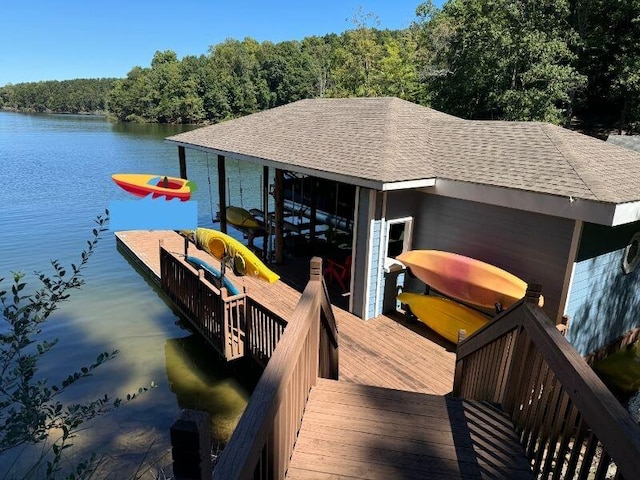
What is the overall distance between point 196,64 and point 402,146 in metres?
84.0

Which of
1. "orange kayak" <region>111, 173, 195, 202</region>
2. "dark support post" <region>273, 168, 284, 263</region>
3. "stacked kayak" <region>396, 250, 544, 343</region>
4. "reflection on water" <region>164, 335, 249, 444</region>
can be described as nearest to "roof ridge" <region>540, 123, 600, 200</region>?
"stacked kayak" <region>396, 250, 544, 343</region>

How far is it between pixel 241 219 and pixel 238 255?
500 centimetres

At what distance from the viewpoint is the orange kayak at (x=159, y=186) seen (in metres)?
15.2

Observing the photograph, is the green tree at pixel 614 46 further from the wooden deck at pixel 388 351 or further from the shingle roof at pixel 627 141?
the wooden deck at pixel 388 351

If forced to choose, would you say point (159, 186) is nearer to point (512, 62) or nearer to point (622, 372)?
point (622, 372)

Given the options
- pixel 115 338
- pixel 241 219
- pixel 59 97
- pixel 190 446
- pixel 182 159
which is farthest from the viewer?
pixel 59 97

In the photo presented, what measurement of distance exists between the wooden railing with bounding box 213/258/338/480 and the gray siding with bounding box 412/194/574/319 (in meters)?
4.31

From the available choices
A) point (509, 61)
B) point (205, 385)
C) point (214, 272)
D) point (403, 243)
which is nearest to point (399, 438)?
point (403, 243)

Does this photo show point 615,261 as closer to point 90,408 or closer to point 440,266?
point 440,266

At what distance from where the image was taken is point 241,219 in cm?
1320

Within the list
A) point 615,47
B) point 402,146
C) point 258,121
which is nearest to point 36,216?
point 258,121

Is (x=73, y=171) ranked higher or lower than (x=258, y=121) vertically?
lower

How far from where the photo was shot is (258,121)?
1380cm

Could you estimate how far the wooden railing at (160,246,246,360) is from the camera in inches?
284
